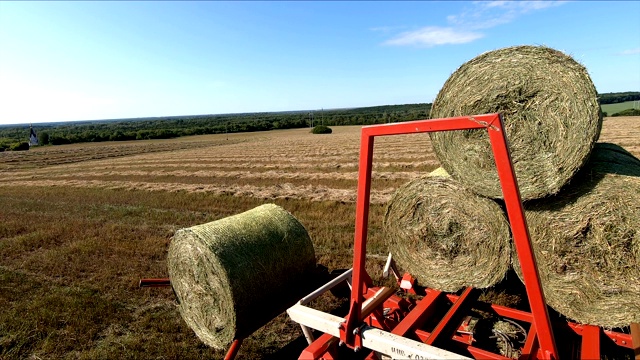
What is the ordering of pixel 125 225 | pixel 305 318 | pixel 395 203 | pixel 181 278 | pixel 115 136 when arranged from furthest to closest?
pixel 115 136
pixel 125 225
pixel 181 278
pixel 395 203
pixel 305 318

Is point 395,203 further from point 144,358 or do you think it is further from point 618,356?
point 144,358

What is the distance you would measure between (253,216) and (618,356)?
4074 mm

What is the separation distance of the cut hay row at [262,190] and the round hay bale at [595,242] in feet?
18.9

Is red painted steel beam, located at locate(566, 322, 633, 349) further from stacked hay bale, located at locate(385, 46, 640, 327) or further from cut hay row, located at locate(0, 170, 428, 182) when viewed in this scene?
cut hay row, located at locate(0, 170, 428, 182)

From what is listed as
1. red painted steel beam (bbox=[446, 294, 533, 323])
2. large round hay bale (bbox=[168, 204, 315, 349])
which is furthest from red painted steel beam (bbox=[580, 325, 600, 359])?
large round hay bale (bbox=[168, 204, 315, 349])

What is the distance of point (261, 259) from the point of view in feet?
14.4

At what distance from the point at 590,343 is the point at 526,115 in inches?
77.9

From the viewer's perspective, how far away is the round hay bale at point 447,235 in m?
3.77

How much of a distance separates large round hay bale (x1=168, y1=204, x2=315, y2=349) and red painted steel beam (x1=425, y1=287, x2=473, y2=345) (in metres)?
1.93

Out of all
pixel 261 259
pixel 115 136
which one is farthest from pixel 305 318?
pixel 115 136

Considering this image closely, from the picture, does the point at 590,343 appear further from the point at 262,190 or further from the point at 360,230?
the point at 262,190

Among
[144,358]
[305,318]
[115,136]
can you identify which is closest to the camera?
[305,318]

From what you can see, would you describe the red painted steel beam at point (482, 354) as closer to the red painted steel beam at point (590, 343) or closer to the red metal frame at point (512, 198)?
the red painted steel beam at point (590, 343)

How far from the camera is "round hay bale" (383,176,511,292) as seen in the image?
3773 mm
